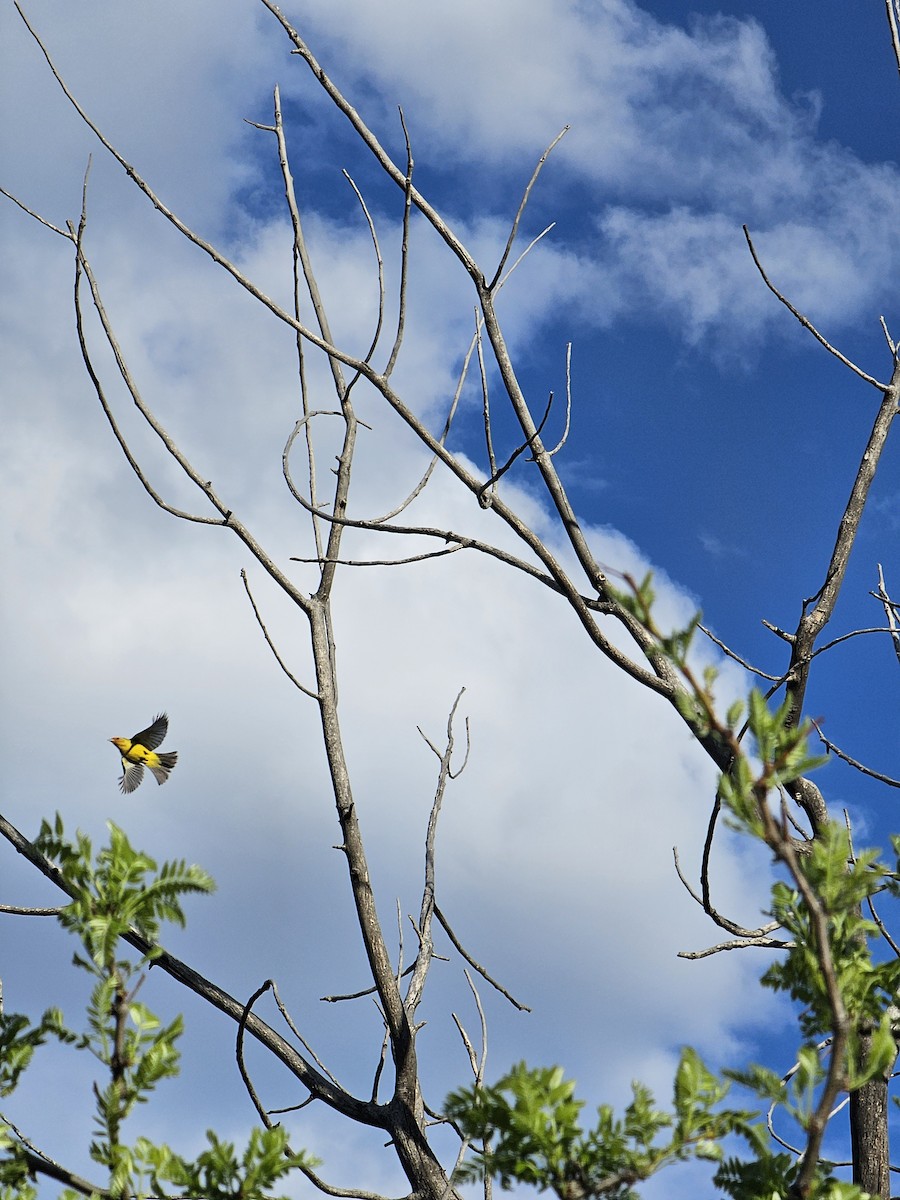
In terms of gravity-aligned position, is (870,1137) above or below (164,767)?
below

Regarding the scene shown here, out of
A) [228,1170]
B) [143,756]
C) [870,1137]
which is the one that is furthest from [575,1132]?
[143,756]

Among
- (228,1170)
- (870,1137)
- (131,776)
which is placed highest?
(131,776)

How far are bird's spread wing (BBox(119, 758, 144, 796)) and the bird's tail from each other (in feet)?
0.21

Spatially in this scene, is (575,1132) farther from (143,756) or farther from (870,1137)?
(143,756)

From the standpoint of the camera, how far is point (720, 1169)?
160cm

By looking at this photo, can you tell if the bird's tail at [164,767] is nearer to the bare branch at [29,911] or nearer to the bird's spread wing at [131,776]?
the bird's spread wing at [131,776]

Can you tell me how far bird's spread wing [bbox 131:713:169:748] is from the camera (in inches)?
195

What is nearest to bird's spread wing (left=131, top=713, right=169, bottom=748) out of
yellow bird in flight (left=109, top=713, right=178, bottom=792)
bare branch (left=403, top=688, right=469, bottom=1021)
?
yellow bird in flight (left=109, top=713, right=178, bottom=792)

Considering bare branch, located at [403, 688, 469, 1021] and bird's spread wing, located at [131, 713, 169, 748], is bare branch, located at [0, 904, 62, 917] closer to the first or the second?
bare branch, located at [403, 688, 469, 1021]

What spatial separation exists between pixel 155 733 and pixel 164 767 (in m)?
0.21

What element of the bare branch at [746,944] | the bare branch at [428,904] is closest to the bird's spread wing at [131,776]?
the bare branch at [428,904]

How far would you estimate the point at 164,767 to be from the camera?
514cm

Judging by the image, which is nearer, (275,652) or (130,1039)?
(130,1039)

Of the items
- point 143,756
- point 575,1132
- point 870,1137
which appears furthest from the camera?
point 143,756
